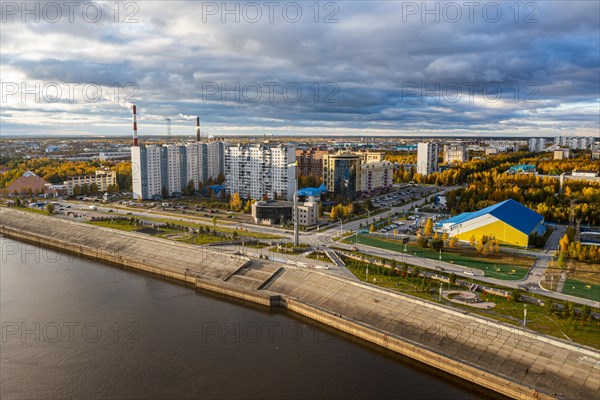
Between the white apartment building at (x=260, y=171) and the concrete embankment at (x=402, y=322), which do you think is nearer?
the concrete embankment at (x=402, y=322)

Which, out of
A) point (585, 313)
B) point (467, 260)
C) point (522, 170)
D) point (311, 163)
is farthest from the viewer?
point (522, 170)

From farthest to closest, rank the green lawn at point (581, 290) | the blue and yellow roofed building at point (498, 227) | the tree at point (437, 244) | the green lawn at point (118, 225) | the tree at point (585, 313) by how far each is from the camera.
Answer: the green lawn at point (118, 225) < the blue and yellow roofed building at point (498, 227) < the tree at point (437, 244) < the green lawn at point (581, 290) < the tree at point (585, 313)

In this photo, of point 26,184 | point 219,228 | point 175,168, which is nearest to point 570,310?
point 219,228

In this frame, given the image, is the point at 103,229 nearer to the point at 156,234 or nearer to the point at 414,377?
the point at 156,234

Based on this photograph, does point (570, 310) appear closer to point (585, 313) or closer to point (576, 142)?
point (585, 313)

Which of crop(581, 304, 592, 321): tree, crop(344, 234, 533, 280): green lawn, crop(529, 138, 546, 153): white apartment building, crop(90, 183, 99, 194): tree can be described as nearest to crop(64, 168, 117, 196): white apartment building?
crop(90, 183, 99, 194): tree

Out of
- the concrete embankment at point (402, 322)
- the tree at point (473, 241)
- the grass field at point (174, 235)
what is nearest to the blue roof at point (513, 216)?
the tree at point (473, 241)

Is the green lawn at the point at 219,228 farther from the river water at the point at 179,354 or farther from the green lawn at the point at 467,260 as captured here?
the river water at the point at 179,354

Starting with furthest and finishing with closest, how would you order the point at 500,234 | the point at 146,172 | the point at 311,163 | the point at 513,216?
1. the point at 311,163
2. the point at 146,172
3. the point at 513,216
4. the point at 500,234
